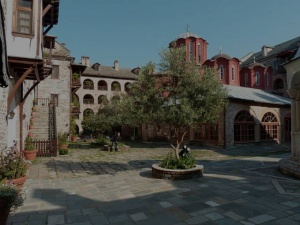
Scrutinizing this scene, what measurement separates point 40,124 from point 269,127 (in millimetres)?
19797

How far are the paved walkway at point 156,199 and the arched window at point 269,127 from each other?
13195 mm

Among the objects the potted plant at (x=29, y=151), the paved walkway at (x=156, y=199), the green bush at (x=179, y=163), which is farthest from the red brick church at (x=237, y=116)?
the potted plant at (x=29, y=151)

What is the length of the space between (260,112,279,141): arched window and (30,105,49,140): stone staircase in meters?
18.2

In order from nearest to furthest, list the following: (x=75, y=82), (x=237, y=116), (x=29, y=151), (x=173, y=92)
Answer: (x=173, y=92) < (x=29, y=151) < (x=237, y=116) < (x=75, y=82)

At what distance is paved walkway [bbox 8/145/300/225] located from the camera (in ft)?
17.5

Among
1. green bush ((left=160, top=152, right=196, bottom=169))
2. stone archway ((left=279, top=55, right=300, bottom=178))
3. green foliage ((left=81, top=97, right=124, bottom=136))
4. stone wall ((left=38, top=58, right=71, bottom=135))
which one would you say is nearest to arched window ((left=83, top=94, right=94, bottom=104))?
green foliage ((left=81, top=97, right=124, bottom=136))

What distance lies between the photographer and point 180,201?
648 cm

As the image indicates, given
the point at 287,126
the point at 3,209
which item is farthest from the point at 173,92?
the point at 287,126

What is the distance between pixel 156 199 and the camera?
6.66m

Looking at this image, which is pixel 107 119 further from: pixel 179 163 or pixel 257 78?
pixel 179 163

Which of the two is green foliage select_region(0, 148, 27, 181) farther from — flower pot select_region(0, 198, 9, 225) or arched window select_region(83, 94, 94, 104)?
arched window select_region(83, 94, 94, 104)

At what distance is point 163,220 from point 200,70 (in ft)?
20.4

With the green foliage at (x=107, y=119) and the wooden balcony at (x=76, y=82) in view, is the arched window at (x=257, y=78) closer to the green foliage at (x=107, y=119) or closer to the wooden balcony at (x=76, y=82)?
the green foliage at (x=107, y=119)

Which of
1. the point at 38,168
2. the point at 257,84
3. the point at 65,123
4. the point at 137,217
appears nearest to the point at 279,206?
the point at 137,217
